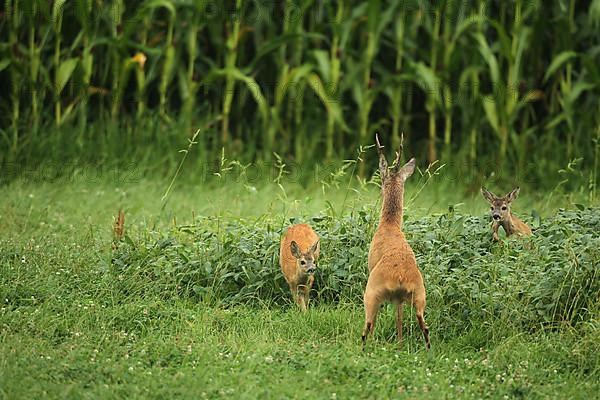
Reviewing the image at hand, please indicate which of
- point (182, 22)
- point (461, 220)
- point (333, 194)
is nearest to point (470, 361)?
point (461, 220)

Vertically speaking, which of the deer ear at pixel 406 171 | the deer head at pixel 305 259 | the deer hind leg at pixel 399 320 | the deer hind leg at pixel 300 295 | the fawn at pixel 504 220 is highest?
the deer ear at pixel 406 171

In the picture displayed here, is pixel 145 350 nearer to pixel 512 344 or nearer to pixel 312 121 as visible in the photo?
pixel 512 344

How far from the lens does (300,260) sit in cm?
706

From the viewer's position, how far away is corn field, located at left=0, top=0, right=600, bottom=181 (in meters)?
11.5

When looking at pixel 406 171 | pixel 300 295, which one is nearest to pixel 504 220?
pixel 406 171

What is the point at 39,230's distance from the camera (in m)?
8.77

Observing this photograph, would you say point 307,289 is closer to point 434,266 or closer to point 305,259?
point 305,259

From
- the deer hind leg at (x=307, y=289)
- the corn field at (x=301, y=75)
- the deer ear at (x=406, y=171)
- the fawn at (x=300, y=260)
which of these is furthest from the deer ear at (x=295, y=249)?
the corn field at (x=301, y=75)

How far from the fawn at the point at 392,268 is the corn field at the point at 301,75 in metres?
4.91

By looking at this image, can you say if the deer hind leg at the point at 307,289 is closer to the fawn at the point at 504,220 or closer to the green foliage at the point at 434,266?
the green foliage at the point at 434,266

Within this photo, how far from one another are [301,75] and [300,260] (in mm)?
4799

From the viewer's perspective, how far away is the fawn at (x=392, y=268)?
612 centimetres

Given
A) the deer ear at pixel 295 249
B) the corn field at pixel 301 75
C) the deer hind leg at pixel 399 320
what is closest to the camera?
the deer hind leg at pixel 399 320

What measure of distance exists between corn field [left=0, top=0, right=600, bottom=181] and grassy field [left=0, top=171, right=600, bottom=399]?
319 centimetres
